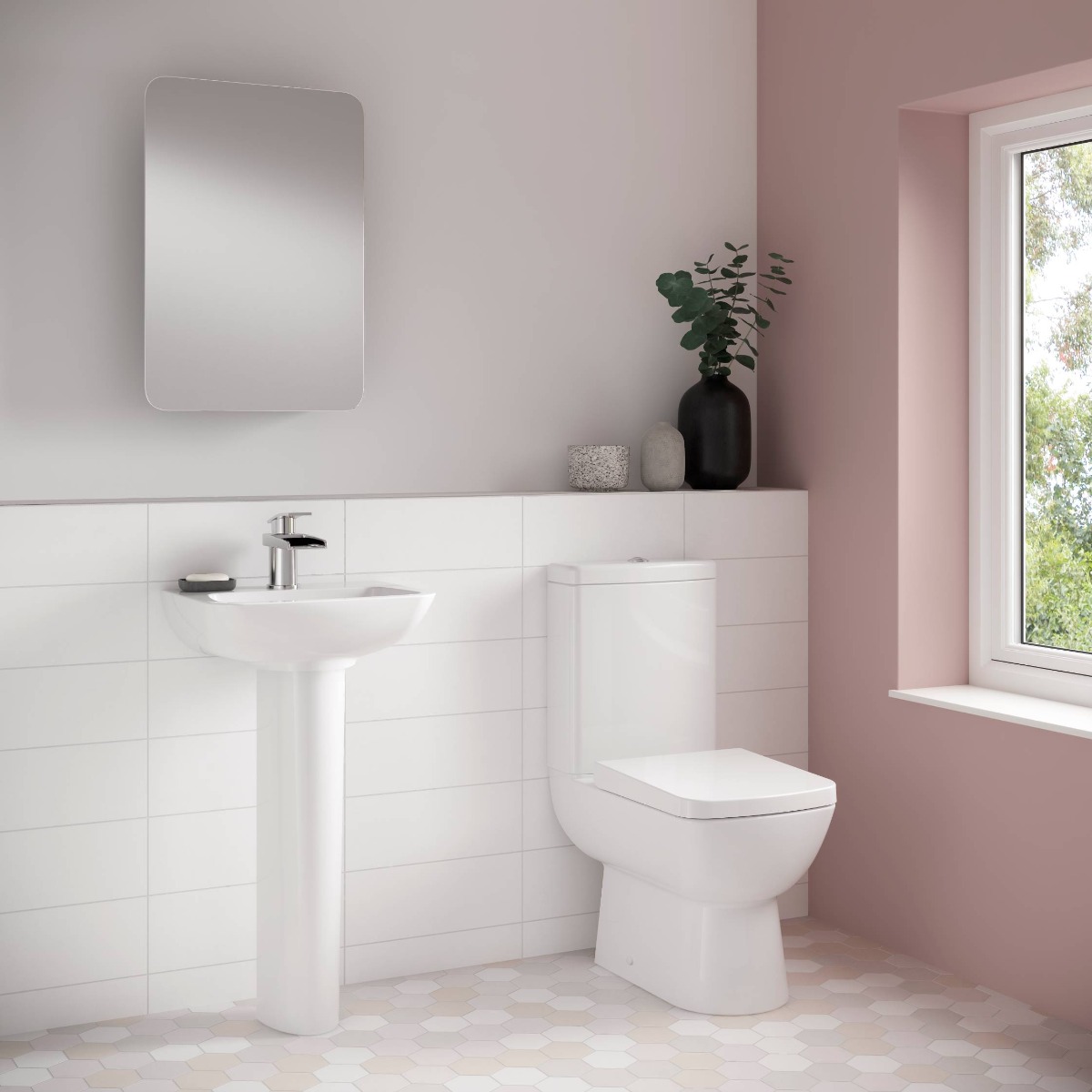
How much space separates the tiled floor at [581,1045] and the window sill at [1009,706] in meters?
0.58

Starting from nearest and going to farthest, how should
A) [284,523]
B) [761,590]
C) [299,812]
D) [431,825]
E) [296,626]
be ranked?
1. [296,626]
2. [299,812]
3. [284,523]
4. [431,825]
5. [761,590]

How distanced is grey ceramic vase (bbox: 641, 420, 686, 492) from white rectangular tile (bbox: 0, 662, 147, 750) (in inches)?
49.0

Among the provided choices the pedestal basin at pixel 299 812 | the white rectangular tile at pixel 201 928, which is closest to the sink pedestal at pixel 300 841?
the pedestal basin at pixel 299 812

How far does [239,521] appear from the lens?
2.69 meters

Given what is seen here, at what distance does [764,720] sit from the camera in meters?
3.26

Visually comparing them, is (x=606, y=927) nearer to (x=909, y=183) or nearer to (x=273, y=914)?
(x=273, y=914)

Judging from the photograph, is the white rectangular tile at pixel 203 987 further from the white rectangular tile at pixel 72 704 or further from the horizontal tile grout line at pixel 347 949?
the white rectangular tile at pixel 72 704

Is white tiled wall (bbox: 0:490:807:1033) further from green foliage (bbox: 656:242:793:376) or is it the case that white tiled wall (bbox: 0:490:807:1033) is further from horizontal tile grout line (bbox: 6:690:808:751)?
green foliage (bbox: 656:242:793:376)

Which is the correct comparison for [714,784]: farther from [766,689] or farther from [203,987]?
[203,987]

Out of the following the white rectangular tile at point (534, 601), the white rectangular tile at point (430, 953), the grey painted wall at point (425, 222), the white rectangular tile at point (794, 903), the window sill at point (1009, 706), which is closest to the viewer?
the window sill at point (1009, 706)

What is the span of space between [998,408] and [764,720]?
91 centimetres

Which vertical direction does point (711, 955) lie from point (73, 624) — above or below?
below

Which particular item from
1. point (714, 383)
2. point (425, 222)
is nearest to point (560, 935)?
point (714, 383)

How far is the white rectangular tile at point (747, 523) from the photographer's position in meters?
3.16
